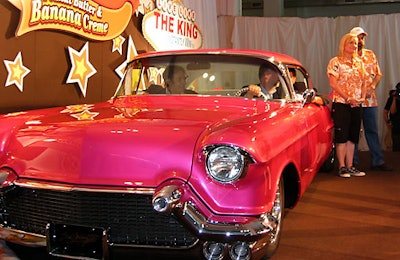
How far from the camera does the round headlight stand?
7.11 ft

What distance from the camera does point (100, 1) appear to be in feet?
17.3

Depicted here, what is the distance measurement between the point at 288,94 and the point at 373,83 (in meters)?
2.53

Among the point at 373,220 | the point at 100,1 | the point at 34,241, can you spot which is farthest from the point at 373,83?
the point at 34,241

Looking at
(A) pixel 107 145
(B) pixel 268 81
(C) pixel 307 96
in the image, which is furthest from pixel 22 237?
(C) pixel 307 96

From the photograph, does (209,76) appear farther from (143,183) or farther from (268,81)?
(143,183)

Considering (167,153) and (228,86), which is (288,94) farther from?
(167,153)

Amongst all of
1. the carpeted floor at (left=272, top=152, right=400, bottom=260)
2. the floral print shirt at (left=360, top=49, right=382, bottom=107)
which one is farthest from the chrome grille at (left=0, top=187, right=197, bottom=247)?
the floral print shirt at (left=360, top=49, right=382, bottom=107)

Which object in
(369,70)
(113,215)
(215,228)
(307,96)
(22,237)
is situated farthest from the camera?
(369,70)

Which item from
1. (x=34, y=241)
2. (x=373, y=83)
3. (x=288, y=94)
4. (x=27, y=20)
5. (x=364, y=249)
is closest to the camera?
(x=34, y=241)

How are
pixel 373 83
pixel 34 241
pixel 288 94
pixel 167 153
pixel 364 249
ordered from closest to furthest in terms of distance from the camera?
pixel 167 153 → pixel 34 241 → pixel 364 249 → pixel 288 94 → pixel 373 83


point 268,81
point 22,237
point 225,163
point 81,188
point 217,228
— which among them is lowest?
point 22,237

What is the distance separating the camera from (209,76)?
3666mm

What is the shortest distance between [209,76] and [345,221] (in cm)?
159

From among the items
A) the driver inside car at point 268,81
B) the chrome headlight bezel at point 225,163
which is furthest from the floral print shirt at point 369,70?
→ the chrome headlight bezel at point 225,163
